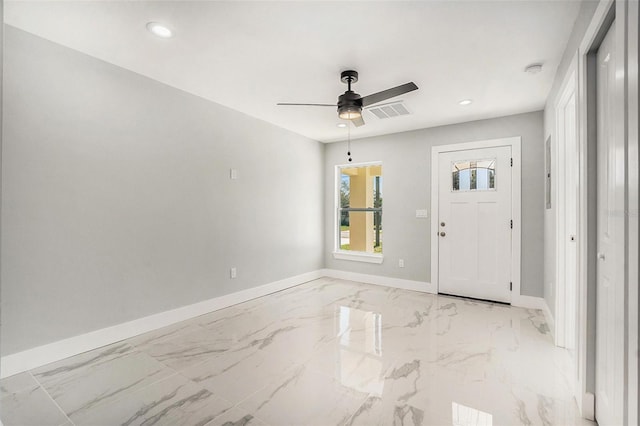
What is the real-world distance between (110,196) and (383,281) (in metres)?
3.79

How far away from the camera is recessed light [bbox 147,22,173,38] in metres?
2.12

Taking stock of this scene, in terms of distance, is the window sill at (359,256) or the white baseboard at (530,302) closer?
the white baseboard at (530,302)

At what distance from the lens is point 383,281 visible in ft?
16.0

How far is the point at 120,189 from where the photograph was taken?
2.76 m

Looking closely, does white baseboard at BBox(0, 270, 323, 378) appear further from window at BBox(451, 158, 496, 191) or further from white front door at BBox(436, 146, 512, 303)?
window at BBox(451, 158, 496, 191)

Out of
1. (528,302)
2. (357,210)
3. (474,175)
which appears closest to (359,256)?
(357,210)

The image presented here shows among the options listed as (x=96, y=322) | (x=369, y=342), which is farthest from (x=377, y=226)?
(x=96, y=322)

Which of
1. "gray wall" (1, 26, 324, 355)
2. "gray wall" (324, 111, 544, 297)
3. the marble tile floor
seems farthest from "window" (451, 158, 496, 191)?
"gray wall" (1, 26, 324, 355)

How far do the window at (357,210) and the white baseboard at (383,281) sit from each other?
0.31 metres

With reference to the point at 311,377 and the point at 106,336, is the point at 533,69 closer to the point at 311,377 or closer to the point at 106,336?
the point at 311,377

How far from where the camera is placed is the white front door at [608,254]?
1272mm

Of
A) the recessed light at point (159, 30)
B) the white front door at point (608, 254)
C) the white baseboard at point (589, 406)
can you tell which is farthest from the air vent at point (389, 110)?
the white baseboard at point (589, 406)

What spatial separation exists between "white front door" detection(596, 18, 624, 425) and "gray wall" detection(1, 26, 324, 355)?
3357mm

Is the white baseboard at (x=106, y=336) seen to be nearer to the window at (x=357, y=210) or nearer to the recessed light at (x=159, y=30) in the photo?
the window at (x=357, y=210)
